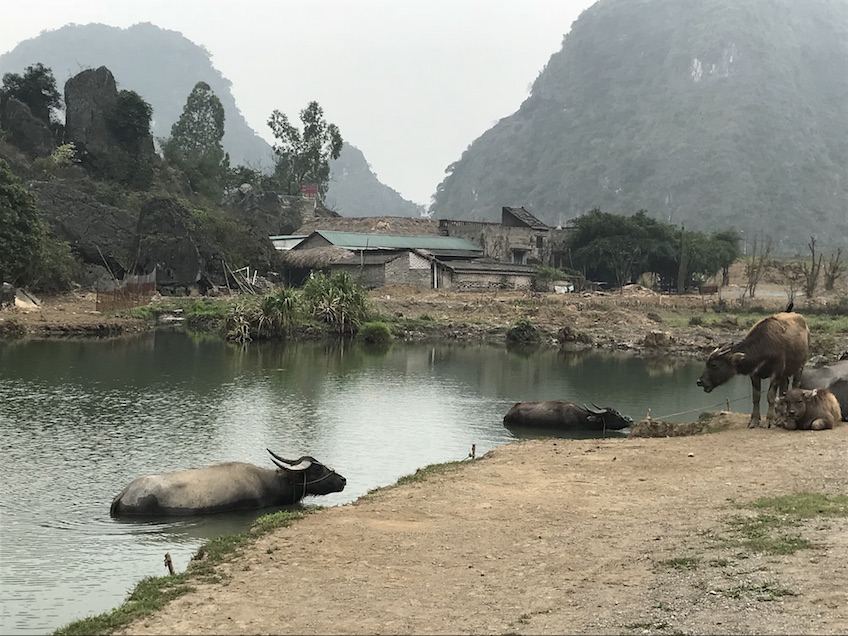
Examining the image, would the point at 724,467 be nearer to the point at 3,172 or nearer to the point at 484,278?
the point at 3,172

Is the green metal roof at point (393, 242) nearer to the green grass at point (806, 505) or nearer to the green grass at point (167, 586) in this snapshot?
the green grass at point (167, 586)

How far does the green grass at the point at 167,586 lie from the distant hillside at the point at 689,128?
11333 cm

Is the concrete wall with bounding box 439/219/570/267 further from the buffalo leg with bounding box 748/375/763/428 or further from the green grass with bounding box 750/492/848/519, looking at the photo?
the green grass with bounding box 750/492/848/519

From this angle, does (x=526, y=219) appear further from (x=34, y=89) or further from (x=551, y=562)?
(x=551, y=562)

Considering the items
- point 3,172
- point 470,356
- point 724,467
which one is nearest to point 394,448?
point 724,467

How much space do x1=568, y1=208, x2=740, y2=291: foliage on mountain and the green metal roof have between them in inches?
337

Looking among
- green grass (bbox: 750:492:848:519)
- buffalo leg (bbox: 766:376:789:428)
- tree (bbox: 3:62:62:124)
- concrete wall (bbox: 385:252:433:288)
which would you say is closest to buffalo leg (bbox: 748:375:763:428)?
buffalo leg (bbox: 766:376:789:428)

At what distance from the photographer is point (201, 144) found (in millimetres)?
90375

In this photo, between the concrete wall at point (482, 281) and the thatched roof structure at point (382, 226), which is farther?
the thatched roof structure at point (382, 226)

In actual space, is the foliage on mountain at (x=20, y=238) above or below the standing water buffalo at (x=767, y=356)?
above

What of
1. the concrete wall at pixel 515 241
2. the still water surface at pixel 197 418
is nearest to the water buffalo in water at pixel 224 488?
the still water surface at pixel 197 418

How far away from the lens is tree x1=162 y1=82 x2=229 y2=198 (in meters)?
79.6

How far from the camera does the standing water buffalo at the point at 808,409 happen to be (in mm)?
14375

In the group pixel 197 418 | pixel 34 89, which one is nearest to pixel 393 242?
pixel 34 89
